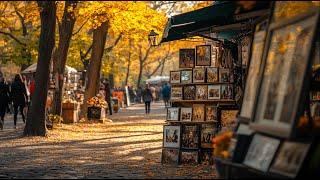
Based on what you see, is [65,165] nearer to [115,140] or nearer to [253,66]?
[253,66]

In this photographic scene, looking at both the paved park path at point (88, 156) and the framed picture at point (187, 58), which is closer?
the paved park path at point (88, 156)

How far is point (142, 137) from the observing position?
69.4 ft

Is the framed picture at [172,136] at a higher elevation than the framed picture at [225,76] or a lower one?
lower

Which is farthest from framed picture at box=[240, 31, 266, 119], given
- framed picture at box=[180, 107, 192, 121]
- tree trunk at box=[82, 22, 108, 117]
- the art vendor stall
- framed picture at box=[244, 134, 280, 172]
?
tree trunk at box=[82, 22, 108, 117]

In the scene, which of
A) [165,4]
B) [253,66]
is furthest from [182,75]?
[165,4]

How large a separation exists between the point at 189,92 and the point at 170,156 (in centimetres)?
148

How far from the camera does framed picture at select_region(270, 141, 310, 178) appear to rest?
7.76 meters

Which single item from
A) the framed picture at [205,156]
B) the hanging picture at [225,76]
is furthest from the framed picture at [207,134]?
the hanging picture at [225,76]

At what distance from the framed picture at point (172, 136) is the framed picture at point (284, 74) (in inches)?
197

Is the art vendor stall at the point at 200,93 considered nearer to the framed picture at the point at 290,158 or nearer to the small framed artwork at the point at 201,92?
the small framed artwork at the point at 201,92

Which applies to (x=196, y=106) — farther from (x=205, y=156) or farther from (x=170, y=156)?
(x=170, y=156)

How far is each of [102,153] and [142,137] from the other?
5.18m

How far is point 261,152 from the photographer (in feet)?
27.8

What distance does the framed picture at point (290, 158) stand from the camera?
7757 mm
